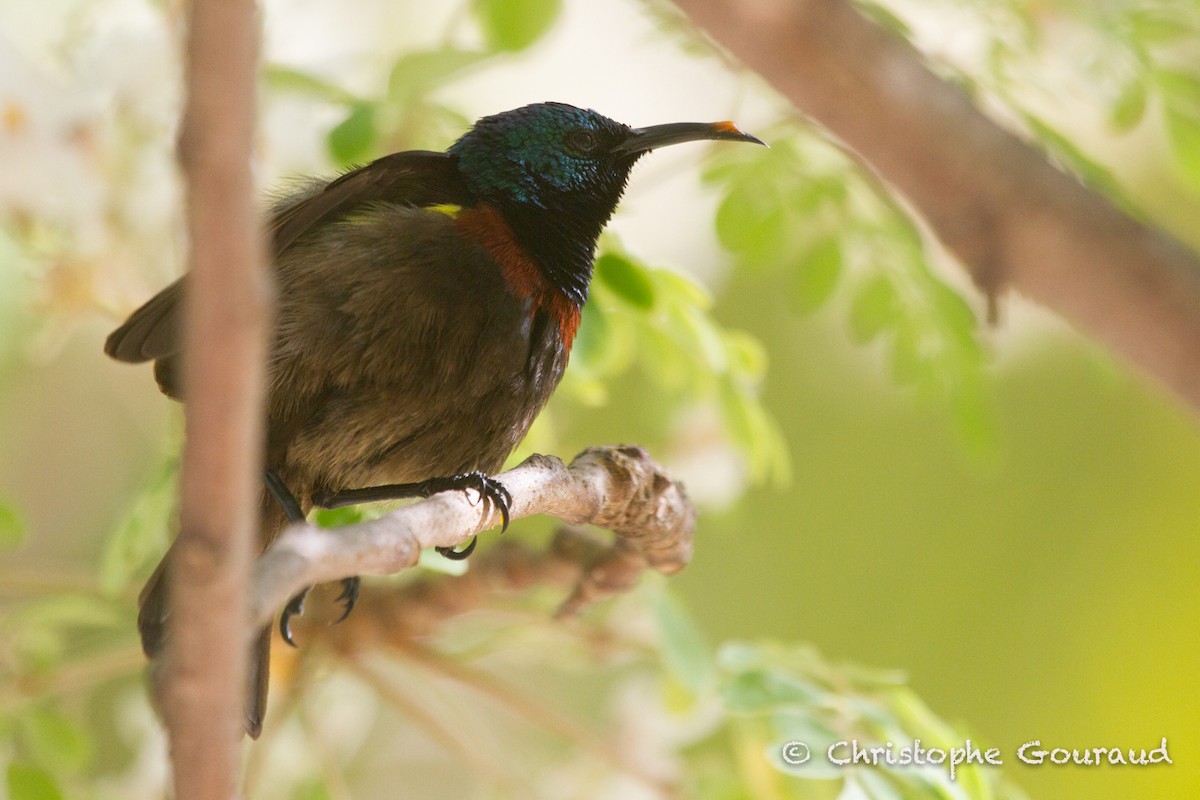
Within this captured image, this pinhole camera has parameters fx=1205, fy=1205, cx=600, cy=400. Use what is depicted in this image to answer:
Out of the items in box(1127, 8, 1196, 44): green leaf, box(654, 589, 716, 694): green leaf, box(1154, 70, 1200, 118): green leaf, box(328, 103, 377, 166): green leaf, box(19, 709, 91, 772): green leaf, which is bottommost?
box(19, 709, 91, 772): green leaf

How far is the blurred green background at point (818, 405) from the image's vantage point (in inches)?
69.4

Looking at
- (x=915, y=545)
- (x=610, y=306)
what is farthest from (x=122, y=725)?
(x=915, y=545)

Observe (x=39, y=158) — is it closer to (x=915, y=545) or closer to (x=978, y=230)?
(x=978, y=230)

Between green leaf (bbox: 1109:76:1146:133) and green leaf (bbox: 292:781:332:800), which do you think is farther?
green leaf (bbox: 292:781:332:800)

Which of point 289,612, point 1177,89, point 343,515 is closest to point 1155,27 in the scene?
point 1177,89

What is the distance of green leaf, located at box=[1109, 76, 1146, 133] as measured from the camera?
1.61 meters

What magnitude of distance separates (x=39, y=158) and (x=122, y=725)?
1242 mm

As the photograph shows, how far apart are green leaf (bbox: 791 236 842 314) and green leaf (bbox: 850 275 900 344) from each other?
0.05 meters

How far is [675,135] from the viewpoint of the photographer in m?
1.57

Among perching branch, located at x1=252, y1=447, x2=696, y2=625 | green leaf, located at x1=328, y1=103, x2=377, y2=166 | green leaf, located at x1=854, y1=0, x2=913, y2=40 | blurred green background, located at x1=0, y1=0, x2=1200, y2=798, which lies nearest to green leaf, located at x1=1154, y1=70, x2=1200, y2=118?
blurred green background, located at x1=0, y1=0, x2=1200, y2=798

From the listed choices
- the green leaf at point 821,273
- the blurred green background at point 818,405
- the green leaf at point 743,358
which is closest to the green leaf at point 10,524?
the blurred green background at point 818,405

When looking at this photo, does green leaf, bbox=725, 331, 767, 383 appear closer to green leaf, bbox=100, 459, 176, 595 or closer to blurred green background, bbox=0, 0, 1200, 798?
blurred green background, bbox=0, 0, 1200, 798

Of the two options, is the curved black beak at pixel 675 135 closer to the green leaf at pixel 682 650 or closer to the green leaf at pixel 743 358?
the green leaf at pixel 743 358

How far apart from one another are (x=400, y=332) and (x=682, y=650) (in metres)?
0.60
